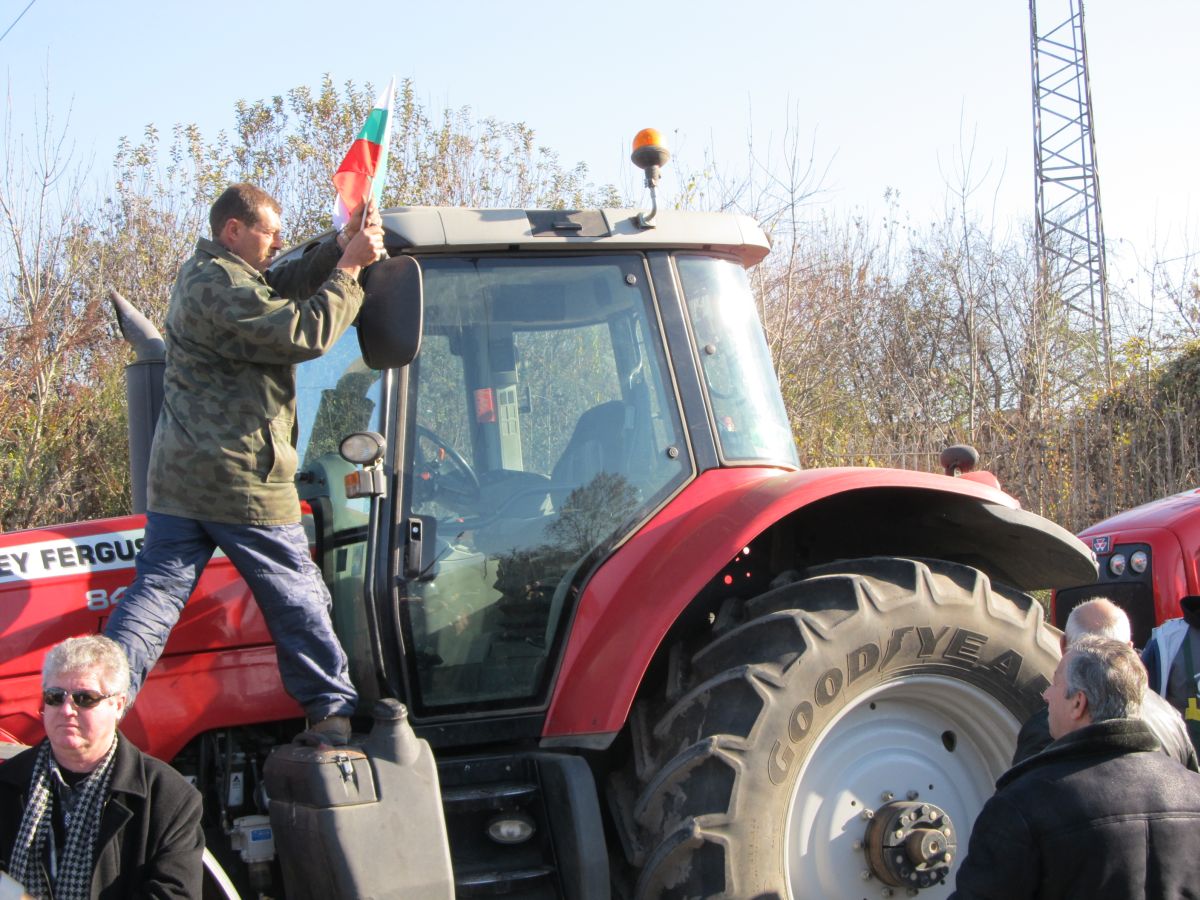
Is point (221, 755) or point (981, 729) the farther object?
point (981, 729)

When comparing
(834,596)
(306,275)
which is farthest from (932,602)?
(306,275)

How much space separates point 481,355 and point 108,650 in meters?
1.30

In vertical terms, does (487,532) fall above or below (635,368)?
below

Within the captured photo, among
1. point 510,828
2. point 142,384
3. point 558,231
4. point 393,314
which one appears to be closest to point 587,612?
point 510,828

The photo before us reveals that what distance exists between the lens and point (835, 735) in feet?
11.0

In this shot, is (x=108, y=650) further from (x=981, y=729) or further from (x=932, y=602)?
(x=981, y=729)

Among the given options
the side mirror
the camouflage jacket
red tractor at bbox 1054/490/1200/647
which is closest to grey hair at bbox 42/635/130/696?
the camouflage jacket

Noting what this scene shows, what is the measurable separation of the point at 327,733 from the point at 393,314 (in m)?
1.04


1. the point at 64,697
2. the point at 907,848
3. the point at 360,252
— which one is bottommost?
the point at 907,848

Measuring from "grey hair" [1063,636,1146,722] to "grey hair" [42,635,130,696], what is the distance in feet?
6.35

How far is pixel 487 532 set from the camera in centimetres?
337

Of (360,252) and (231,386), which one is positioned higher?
(360,252)

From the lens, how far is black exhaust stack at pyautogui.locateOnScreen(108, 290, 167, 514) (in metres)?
3.56

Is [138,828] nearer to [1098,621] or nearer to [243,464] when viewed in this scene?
[243,464]
